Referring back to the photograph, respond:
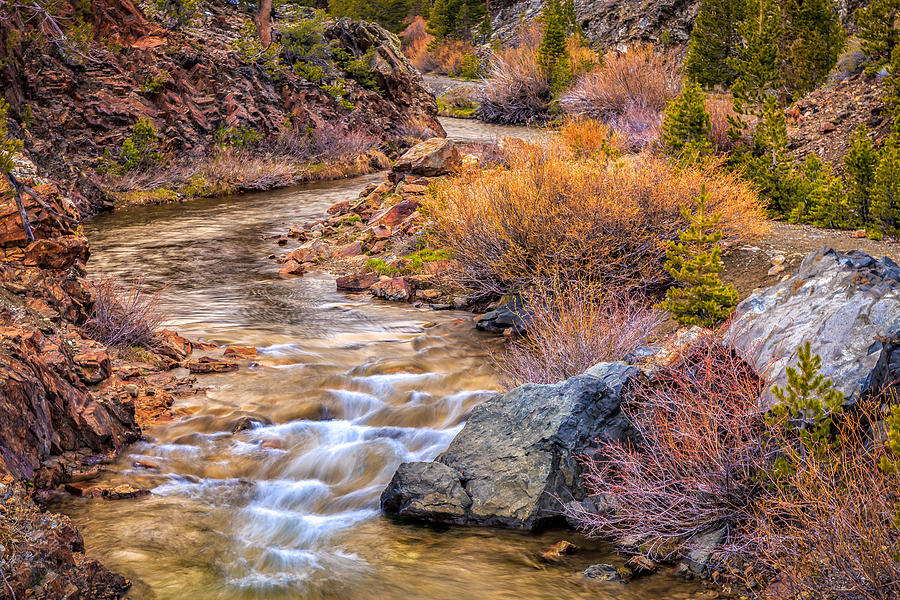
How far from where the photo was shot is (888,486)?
351 centimetres

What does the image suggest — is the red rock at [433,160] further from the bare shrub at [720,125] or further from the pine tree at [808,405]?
→ the pine tree at [808,405]

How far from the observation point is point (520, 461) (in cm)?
521

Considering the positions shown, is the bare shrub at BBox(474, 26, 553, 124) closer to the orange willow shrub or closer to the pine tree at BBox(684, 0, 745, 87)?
the pine tree at BBox(684, 0, 745, 87)

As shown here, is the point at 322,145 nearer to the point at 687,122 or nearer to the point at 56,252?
the point at 687,122

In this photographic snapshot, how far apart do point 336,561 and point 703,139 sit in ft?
29.9

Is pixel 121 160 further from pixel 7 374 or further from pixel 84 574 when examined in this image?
pixel 84 574

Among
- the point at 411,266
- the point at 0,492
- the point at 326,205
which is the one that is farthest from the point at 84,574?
the point at 326,205

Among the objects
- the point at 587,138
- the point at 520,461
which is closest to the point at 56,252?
the point at 520,461

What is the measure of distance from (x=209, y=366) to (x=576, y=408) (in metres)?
4.06

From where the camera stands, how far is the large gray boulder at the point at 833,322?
4.51 m

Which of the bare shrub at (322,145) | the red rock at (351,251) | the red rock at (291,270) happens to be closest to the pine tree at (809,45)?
the red rock at (351,251)

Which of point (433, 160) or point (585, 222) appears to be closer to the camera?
point (585, 222)

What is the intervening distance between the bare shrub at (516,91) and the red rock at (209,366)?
2468 cm

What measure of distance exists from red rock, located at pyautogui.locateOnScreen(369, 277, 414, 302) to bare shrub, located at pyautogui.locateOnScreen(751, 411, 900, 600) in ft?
23.4
